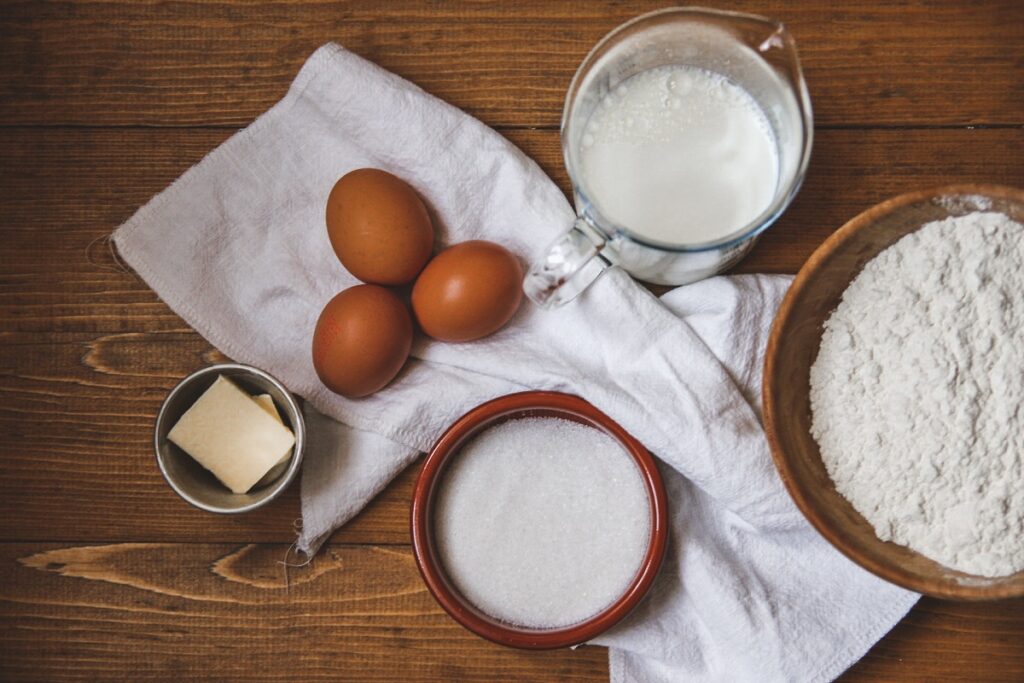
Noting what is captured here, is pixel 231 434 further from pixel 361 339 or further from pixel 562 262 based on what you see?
pixel 562 262

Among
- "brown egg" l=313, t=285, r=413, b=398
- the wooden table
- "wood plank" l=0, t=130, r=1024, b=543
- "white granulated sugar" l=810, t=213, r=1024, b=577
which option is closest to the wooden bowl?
"white granulated sugar" l=810, t=213, r=1024, b=577

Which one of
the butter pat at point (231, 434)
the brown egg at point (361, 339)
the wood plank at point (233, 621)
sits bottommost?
the wood plank at point (233, 621)

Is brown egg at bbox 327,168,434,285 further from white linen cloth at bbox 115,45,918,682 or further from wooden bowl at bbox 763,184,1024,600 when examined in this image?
wooden bowl at bbox 763,184,1024,600

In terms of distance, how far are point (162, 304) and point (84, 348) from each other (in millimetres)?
114

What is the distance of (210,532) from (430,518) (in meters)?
0.28

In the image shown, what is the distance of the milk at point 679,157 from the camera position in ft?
3.01

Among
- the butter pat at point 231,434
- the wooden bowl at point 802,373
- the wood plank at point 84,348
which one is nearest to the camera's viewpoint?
the wooden bowl at point 802,373

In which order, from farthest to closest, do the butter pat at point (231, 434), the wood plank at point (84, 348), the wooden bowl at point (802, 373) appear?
the wood plank at point (84, 348) < the butter pat at point (231, 434) < the wooden bowl at point (802, 373)

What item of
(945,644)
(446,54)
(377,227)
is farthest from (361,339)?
(945,644)

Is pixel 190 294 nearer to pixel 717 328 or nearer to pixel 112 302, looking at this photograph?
pixel 112 302

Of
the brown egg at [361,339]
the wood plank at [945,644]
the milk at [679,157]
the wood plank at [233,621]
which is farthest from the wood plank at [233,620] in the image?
the milk at [679,157]

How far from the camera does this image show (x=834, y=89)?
105 cm

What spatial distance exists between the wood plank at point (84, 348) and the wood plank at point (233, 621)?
0.12ft

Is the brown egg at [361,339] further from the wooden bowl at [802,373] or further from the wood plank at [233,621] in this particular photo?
the wooden bowl at [802,373]
